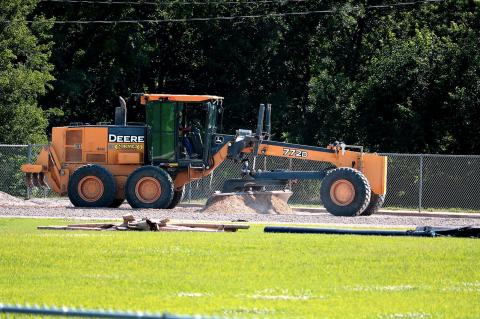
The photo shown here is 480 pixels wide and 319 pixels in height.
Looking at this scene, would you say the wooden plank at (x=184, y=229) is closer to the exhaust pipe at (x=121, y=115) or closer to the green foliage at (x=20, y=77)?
the exhaust pipe at (x=121, y=115)

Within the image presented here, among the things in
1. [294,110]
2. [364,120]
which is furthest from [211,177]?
[294,110]

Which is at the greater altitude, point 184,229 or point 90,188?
point 90,188

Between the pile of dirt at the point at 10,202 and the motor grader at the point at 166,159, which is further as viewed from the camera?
the pile of dirt at the point at 10,202

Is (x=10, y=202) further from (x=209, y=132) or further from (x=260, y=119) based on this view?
(x=260, y=119)

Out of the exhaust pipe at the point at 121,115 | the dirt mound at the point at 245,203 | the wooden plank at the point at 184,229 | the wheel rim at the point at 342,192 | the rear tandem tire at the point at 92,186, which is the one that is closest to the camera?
the wooden plank at the point at 184,229

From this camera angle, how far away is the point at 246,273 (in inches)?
683

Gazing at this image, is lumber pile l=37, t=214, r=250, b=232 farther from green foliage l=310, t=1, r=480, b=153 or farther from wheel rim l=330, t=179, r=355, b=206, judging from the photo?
green foliage l=310, t=1, r=480, b=153

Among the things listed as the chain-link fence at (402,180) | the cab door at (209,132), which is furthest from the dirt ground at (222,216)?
the chain-link fence at (402,180)

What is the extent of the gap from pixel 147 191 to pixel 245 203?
3.12m

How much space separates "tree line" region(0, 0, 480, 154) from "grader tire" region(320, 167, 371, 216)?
1401cm

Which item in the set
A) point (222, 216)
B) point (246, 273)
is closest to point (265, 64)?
point (222, 216)

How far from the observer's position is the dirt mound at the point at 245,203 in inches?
1389

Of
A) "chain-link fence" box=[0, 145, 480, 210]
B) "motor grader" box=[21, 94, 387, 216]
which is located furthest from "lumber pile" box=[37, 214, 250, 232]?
"chain-link fence" box=[0, 145, 480, 210]

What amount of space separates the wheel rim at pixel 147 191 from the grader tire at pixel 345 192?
5164 millimetres
